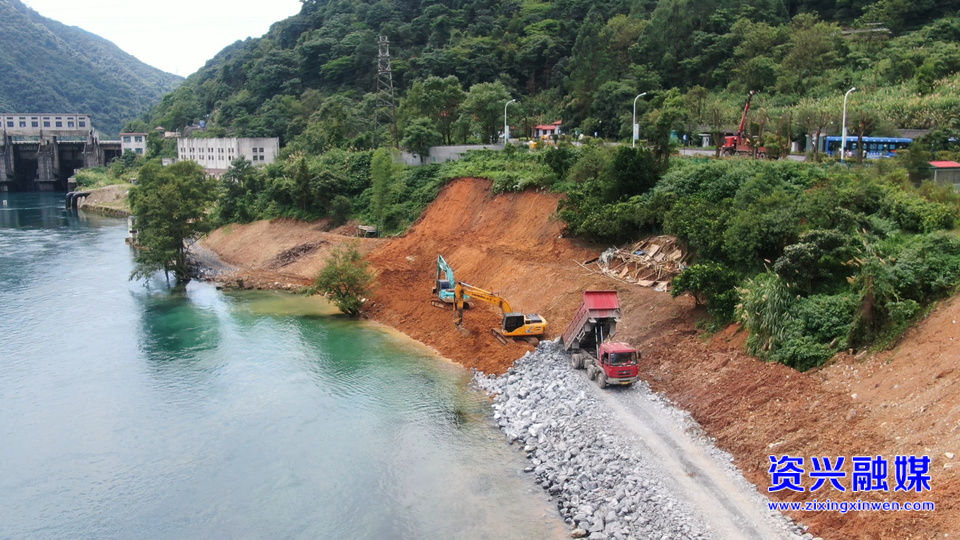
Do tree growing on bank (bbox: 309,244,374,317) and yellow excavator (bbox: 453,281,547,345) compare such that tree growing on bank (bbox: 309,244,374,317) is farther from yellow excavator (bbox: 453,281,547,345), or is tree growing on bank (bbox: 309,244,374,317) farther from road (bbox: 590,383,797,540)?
road (bbox: 590,383,797,540)

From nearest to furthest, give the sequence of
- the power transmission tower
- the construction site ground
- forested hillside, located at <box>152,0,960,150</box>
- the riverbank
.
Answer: the construction site ground → forested hillside, located at <box>152,0,960,150</box> → the power transmission tower → the riverbank

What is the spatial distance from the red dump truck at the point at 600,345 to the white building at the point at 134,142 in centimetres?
11557

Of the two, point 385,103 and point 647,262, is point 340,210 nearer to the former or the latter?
point 385,103

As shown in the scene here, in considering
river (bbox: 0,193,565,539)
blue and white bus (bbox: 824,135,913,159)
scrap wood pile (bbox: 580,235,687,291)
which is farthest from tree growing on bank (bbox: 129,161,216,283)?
blue and white bus (bbox: 824,135,913,159)

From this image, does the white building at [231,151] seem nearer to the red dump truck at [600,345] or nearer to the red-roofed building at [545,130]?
the red-roofed building at [545,130]

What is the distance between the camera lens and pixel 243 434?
25.2 metres

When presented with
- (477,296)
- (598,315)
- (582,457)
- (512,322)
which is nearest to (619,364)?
(598,315)

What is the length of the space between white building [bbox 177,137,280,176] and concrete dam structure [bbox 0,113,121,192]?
3813cm

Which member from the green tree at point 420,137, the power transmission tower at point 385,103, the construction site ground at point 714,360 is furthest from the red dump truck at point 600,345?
the power transmission tower at point 385,103

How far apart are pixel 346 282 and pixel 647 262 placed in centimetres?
1572

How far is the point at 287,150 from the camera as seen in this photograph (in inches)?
3241

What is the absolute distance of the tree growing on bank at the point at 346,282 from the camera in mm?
39094

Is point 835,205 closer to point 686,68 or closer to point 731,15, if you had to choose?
point 686,68

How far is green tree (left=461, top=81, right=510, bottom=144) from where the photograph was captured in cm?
6184
